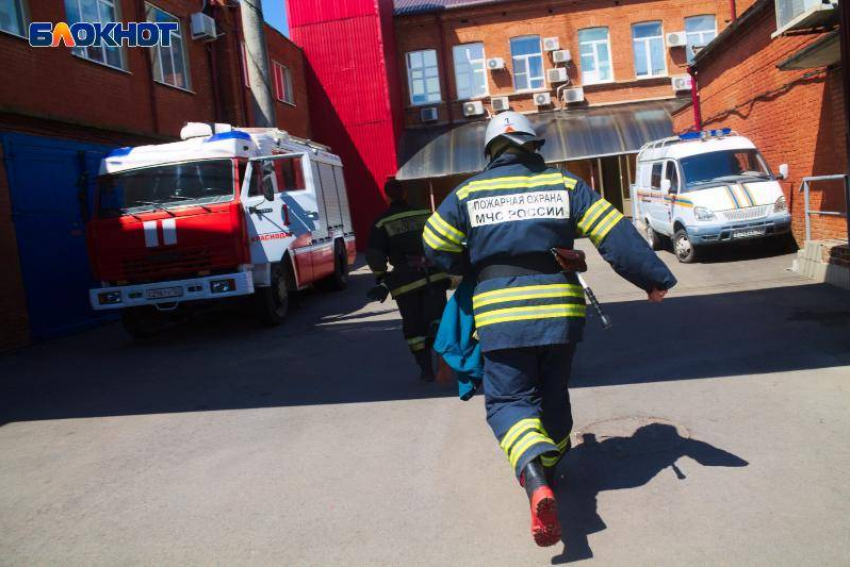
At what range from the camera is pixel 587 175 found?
99.7 ft

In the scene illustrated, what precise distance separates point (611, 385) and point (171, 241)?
21.0ft

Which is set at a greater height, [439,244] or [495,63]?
[495,63]

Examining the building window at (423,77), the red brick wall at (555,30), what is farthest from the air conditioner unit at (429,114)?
the building window at (423,77)

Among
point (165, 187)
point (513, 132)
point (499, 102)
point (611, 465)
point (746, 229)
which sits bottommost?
point (611, 465)

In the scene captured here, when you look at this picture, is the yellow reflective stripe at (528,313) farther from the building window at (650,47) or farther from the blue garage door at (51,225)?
the building window at (650,47)

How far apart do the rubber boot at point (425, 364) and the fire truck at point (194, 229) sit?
13.0ft

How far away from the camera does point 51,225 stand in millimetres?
12758

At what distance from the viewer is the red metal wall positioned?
28500mm

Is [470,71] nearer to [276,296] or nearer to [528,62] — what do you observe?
[528,62]

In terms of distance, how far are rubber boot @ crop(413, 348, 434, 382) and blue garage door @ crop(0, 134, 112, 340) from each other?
6257 mm

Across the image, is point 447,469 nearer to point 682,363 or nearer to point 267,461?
point 267,461

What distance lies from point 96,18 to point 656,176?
36.5 ft

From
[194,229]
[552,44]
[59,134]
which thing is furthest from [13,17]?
[552,44]

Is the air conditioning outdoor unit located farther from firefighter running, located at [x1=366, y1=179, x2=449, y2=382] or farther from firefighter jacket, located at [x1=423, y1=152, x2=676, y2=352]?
firefighter jacket, located at [x1=423, y1=152, x2=676, y2=352]
